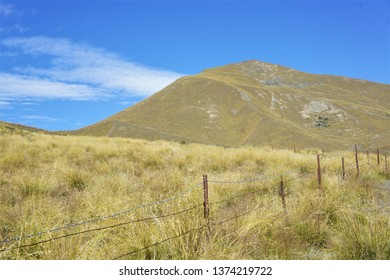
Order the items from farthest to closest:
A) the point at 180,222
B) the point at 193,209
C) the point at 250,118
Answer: the point at 250,118, the point at 193,209, the point at 180,222

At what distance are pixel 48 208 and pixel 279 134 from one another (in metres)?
68.7

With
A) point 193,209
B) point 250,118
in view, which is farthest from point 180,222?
point 250,118

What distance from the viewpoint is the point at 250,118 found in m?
86.3

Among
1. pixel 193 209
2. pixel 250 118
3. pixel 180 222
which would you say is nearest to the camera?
pixel 180 222

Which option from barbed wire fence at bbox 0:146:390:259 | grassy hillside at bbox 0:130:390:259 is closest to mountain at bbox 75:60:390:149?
barbed wire fence at bbox 0:146:390:259

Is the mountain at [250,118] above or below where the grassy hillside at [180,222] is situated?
above

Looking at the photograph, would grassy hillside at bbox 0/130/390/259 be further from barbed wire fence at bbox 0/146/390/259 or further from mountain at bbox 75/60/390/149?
mountain at bbox 75/60/390/149

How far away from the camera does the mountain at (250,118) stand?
72062mm

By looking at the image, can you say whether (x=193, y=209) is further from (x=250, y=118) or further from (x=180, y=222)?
(x=250, y=118)

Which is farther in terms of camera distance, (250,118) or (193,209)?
(250,118)

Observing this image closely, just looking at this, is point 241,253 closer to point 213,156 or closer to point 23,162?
point 23,162

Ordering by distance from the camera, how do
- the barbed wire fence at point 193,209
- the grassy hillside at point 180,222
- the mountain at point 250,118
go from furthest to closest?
the mountain at point 250,118 < the grassy hillside at point 180,222 < the barbed wire fence at point 193,209

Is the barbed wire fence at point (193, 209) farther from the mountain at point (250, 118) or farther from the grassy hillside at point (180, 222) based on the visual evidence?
the mountain at point (250, 118)

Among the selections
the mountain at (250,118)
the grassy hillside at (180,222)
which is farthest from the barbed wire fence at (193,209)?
the mountain at (250,118)
